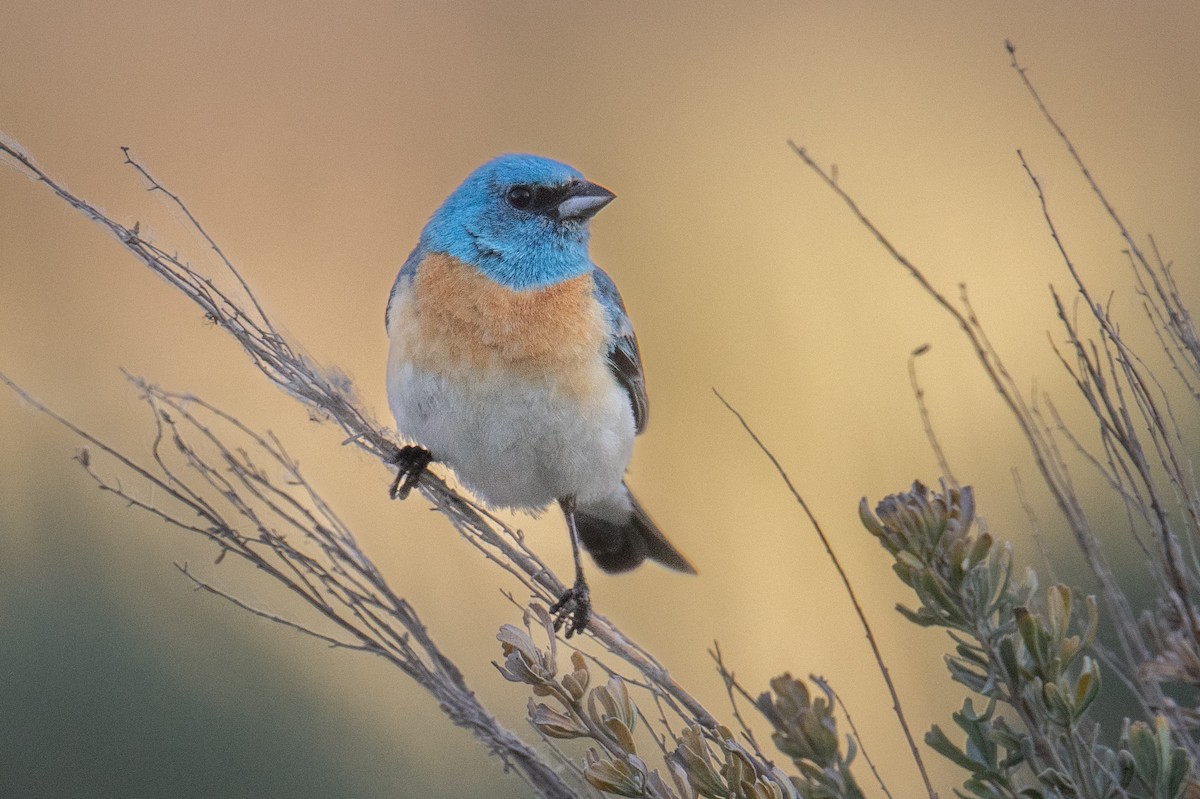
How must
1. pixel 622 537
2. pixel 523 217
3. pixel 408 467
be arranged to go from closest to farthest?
pixel 408 467, pixel 523 217, pixel 622 537

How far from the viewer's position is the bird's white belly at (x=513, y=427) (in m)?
2.56

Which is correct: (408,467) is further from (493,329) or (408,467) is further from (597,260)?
(597,260)

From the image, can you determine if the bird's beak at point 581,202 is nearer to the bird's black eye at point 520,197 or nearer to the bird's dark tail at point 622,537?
the bird's black eye at point 520,197

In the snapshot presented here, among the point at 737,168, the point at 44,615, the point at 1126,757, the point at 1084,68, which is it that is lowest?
the point at 44,615

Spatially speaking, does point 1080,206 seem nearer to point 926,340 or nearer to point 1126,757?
point 926,340

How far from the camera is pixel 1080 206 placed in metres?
4.82

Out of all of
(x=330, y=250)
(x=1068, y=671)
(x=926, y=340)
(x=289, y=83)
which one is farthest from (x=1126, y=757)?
(x=289, y=83)

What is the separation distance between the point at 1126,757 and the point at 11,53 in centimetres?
492

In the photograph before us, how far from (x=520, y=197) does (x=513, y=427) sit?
617 millimetres

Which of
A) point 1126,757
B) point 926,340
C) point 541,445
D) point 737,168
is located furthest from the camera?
point 737,168

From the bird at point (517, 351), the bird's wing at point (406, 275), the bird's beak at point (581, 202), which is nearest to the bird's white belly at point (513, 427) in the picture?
the bird at point (517, 351)

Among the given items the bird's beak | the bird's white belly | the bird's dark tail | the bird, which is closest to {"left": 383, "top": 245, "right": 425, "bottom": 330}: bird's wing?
the bird

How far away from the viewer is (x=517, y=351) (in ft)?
8.46

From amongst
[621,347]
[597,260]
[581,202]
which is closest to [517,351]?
[621,347]
